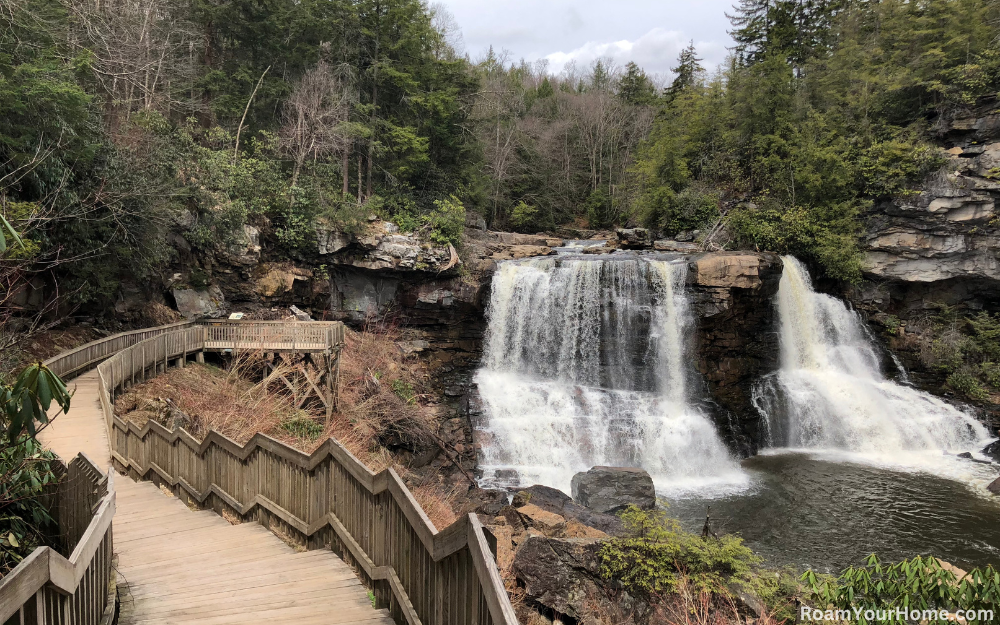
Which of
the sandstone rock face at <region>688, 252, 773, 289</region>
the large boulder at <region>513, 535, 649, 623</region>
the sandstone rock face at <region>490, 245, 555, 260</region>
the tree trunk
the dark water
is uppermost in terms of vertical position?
the tree trunk

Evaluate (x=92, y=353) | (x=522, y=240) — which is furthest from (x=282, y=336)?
(x=522, y=240)

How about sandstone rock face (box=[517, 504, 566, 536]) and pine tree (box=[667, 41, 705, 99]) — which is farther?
pine tree (box=[667, 41, 705, 99])

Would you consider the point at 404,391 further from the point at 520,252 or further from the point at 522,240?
the point at 522,240

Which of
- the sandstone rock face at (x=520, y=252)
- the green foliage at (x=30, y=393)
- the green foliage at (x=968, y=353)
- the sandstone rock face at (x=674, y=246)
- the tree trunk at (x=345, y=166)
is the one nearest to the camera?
the green foliage at (x=30, y=393)

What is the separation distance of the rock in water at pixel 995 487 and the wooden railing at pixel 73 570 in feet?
61.3

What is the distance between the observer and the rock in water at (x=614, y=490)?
12.9m

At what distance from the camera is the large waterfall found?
16.7 metres

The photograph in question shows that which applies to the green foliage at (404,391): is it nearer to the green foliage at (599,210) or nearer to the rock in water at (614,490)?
the rock in water at (614,490)

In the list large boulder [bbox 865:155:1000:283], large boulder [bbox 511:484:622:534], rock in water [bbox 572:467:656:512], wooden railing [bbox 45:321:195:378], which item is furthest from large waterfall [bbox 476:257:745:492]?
wooden railing [bbox 45:321:195:378]

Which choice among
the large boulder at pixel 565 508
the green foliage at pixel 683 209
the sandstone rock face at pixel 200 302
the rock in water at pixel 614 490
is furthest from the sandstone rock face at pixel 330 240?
the green foliage at pixel 683 209

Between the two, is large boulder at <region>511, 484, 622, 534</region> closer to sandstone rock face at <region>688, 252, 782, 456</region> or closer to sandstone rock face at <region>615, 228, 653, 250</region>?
sandstone rock face at <region>688, 252, 782, 456</region>

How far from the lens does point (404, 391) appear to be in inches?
755

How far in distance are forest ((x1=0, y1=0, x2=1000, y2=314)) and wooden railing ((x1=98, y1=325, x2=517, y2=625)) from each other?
1002cm

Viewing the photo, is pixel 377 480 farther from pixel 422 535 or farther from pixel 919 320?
pixel 919 320
